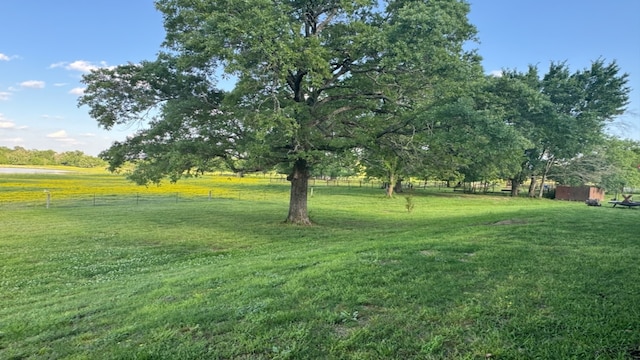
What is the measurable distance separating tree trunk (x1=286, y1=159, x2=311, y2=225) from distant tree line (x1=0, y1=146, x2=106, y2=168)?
458ft

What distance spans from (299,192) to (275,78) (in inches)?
221

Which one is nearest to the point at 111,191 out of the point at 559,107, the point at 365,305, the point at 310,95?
the point at 310,95

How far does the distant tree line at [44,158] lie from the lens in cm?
13631

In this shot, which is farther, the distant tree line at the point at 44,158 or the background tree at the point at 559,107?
the distant tree line at the point at 44,158

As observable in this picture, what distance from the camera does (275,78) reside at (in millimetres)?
13328

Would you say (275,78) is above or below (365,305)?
above

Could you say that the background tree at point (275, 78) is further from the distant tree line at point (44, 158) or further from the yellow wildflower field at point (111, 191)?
the distant tree line at point (44, 158)

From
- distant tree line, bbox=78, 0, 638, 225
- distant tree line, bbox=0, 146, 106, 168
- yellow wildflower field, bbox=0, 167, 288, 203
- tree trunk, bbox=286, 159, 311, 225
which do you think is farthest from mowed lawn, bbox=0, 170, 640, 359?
distant tree line, bbox=0, 146, 106, 168

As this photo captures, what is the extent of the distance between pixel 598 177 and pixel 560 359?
149ft

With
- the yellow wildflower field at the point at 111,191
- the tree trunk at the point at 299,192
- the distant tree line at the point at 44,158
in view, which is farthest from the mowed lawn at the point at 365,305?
the distant tree line at the point at 44,158

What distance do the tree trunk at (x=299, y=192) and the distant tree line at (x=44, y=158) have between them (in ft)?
458

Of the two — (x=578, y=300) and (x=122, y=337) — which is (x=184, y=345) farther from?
(x=578, y=300)

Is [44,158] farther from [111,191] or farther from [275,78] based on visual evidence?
[275,78]

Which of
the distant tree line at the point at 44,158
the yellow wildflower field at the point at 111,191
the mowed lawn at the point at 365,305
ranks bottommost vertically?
the yellow wildflower field at the point at 111,191
